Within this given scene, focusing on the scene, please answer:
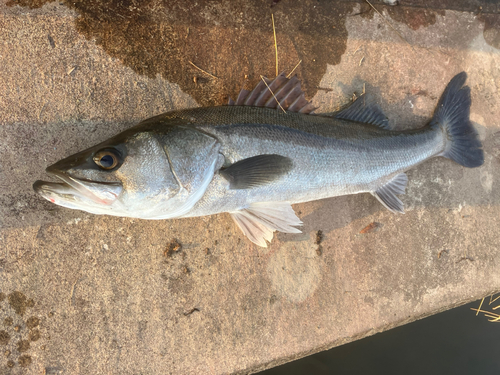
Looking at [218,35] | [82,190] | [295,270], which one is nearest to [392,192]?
[295,270]

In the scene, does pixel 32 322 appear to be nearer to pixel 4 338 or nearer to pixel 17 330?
pixel 17 330

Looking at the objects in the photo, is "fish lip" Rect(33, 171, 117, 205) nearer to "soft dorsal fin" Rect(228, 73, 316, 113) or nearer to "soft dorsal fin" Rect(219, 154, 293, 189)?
"soft dorsal fin" Rect(219, 154, 293, 189)

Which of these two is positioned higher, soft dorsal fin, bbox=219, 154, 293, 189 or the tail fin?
the tail fin

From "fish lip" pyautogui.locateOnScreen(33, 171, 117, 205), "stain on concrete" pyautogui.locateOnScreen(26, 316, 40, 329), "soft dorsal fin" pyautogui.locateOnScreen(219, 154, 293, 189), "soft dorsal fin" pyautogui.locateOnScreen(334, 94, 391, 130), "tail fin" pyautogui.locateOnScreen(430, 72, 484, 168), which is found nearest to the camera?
"fish lip" pyautogui.locateOnScreen(33, 171, 117, 205)

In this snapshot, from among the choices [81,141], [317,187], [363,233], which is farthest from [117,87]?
[363,233]

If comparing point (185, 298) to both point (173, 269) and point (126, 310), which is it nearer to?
point (173, 269)

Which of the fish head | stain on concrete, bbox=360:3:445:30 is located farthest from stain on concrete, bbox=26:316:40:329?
stain on concrete, bbox=360:3:445:30
